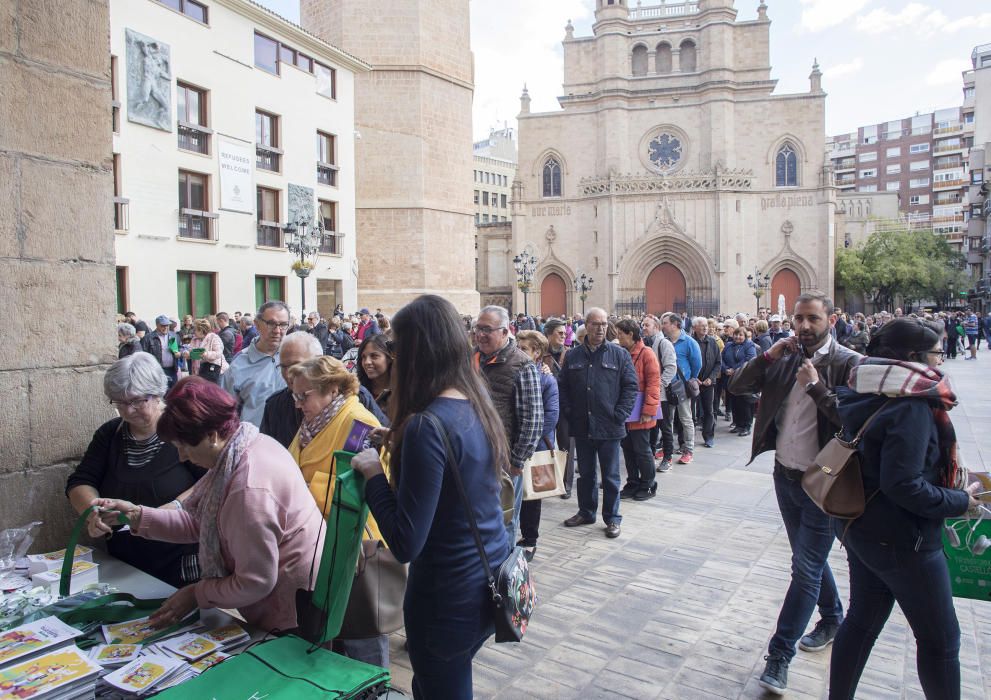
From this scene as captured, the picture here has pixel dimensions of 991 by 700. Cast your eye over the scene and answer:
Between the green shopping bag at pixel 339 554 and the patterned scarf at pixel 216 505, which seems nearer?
the green shopping bag at pixel 339 554

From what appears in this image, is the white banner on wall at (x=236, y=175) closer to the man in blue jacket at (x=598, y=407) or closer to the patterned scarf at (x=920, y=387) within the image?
the man in blue jacket at (x=598, y=407)

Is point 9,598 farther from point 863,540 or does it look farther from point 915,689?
point 915,689

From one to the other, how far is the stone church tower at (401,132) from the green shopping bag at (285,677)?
21.2 meters

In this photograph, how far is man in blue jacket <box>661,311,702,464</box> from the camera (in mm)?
8336

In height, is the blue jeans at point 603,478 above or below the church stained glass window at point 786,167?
below

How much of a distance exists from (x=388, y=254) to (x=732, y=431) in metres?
16.0

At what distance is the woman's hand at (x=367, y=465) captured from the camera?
6.69ft

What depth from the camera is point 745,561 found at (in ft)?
16.0

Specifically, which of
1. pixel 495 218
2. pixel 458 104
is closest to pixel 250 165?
pixel 458 104

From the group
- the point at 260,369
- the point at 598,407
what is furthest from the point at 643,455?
the point at 260,369

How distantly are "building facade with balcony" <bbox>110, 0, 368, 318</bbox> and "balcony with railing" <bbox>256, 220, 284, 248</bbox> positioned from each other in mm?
39

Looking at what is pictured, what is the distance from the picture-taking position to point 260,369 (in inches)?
178

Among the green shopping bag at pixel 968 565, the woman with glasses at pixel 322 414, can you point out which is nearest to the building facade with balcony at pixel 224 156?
the woman with glasses at pixel 322 414

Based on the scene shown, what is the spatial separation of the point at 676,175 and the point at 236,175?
85.9ft
